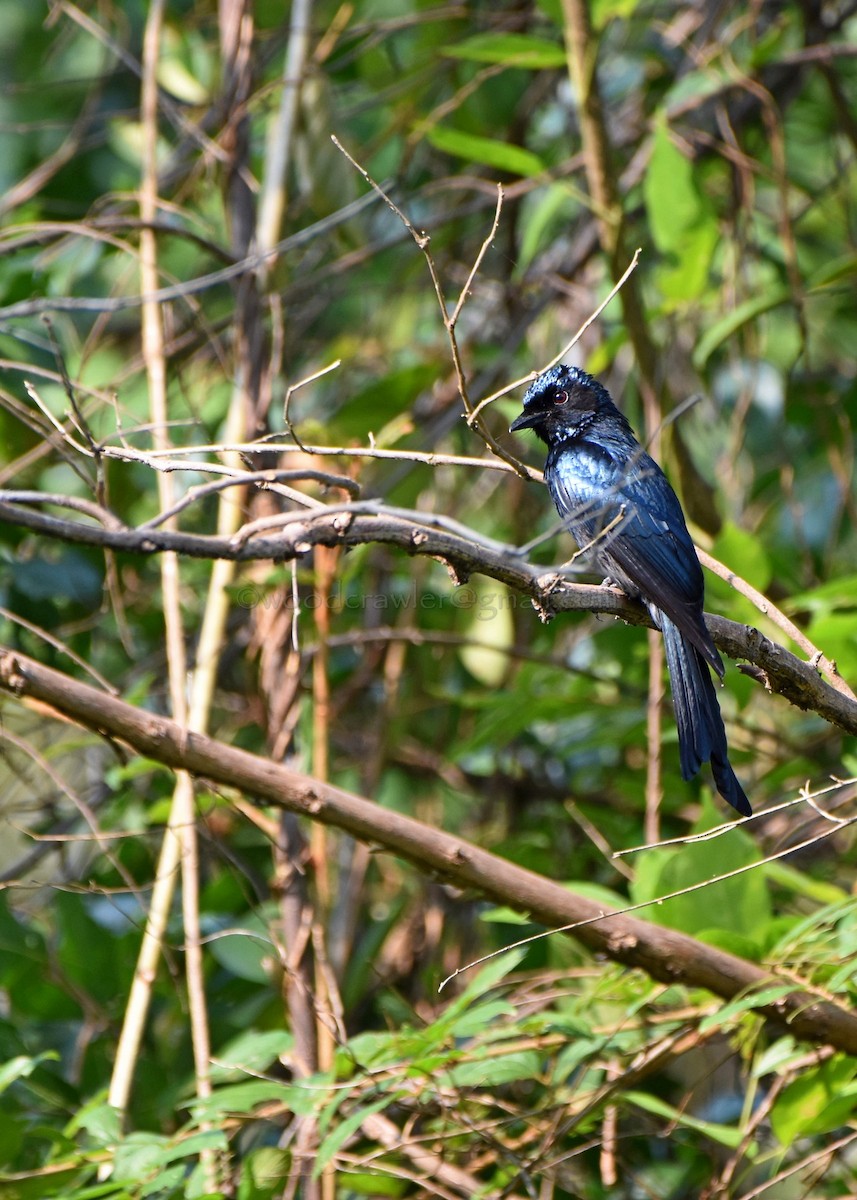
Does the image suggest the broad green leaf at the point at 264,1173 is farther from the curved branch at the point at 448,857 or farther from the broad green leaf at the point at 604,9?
the broad green leaf at the point at 604,9

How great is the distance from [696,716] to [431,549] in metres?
1.26

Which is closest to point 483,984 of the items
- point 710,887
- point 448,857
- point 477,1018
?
point 477,1018

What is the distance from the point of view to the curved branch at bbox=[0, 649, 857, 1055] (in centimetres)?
259

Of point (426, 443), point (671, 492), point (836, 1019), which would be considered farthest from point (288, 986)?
point (426, 443)

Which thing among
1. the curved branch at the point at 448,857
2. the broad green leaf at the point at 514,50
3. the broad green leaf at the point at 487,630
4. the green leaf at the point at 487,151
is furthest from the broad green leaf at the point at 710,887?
the broad green leaf at the point at 514,50

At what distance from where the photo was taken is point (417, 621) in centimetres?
511

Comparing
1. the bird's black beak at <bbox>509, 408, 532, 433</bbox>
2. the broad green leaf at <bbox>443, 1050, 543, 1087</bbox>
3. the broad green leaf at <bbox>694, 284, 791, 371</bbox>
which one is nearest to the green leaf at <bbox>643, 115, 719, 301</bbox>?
the broad green leaf at <bbox>694, 284, 791, 371</bbox>

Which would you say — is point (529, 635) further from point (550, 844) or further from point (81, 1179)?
point (81, 1179)

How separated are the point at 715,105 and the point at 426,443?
1.72 meters

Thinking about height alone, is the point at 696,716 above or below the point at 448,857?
above

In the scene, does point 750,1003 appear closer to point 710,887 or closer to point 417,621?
point 710,887

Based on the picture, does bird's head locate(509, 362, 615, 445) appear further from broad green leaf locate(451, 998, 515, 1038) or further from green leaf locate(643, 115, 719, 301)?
broad green leaf locate(451, 998, 515, 1038)

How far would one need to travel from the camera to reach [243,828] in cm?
477

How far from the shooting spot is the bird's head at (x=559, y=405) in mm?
4152
